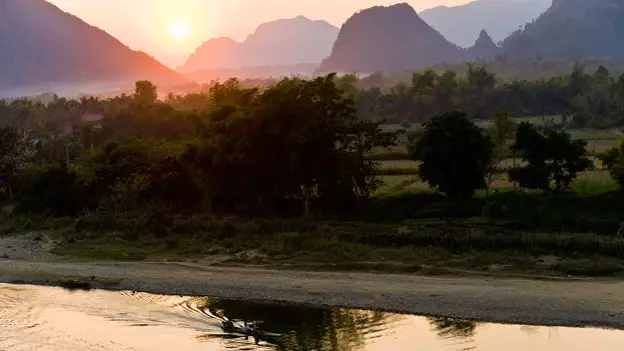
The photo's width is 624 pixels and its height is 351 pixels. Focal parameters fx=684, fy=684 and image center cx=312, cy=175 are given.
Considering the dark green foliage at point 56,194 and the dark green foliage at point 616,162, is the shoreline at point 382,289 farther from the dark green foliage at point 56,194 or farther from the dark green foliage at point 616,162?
the dark green foliage at point 56,194

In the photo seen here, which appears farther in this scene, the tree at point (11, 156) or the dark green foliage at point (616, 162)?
the tree at point (11, 156)

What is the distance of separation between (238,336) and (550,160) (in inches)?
1039

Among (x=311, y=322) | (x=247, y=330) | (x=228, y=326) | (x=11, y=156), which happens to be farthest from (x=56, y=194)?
(x=247, y=330)

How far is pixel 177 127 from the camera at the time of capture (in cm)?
7125

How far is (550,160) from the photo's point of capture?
43250mm

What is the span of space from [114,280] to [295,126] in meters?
15.4

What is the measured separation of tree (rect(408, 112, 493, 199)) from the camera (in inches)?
1657

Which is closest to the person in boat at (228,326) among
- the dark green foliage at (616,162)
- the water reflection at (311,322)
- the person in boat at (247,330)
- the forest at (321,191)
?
the person in boat at (247,330)

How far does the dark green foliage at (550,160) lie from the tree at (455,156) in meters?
2.47

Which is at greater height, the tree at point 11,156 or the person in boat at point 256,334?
the tree at point 11,156

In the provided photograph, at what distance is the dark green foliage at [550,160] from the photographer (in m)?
42.3

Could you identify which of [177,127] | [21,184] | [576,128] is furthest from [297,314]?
[576,128]

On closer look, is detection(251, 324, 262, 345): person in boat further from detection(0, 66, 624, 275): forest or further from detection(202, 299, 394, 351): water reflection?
detection(0, 66, 624, 275): forest

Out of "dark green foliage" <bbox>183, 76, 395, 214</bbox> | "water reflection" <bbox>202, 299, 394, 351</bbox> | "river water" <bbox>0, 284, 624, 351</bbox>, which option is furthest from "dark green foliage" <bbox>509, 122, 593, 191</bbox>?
"water reflection" <bbox>202, 299, 394, 351</bbox>
